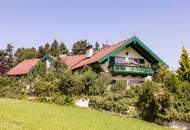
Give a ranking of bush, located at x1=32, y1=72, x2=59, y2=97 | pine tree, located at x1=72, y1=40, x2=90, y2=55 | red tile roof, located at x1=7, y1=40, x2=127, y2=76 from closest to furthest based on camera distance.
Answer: bush, located at x1=32, y1=72, x2=59, y2=97, red tile roof, located at x1=7, y1=40, x2=127, y2=76, pine tree, located at x1=72, y1=40, x2=90, y2=55

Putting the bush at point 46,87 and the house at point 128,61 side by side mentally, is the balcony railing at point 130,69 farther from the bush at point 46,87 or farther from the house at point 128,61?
the bush at point 46,87

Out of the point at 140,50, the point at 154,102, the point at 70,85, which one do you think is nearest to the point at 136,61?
the point at 140,50

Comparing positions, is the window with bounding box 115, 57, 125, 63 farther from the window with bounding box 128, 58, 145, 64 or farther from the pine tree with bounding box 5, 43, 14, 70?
the pine tree with bounding box 5, 43, 14, 70

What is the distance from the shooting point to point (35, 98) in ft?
95.3

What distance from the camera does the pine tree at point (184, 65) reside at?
33719 mm

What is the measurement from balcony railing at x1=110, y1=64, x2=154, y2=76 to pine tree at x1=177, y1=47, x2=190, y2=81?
11.6 ft

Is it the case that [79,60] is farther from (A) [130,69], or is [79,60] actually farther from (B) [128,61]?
(A) [130,69]

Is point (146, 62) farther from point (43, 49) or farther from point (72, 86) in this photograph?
point (43, 49)

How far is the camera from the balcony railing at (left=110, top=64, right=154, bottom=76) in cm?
3453

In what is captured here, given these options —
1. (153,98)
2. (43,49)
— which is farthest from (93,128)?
(43,49)

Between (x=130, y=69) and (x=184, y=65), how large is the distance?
5.69m

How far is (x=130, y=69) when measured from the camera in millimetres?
35438

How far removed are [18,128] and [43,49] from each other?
211 ft

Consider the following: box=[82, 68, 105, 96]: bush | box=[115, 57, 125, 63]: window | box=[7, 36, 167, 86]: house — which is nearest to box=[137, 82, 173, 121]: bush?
box=[82, 68, 105, 96]: bush
